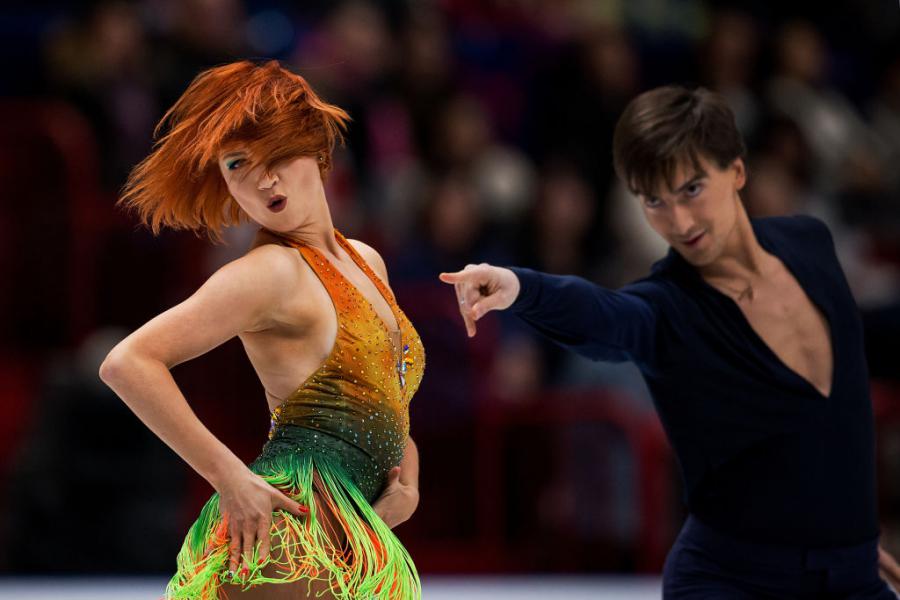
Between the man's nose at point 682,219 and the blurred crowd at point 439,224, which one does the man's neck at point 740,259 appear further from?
the blurred crowd at point 439,224

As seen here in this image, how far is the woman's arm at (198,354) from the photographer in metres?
2.27

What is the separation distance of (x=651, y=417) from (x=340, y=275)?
3.10 meters

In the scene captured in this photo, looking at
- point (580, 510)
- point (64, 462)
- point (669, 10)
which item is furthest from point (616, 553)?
point (669, 10)

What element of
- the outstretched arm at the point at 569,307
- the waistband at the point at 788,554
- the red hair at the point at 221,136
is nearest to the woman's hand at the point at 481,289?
the outstretched arm at the point at 569,307

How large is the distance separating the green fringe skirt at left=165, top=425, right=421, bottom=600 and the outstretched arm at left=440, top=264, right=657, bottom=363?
1.21 ft

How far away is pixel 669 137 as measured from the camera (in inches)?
111

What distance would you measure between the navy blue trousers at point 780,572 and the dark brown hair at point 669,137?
798 millimetres

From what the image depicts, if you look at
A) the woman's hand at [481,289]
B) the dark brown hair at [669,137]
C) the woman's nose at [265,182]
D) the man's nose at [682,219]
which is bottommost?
the woman's hand at [481,289]

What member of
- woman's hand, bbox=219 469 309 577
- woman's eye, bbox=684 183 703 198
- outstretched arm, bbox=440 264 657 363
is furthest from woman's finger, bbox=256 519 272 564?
woman's eye, bbox=684 183 703 198

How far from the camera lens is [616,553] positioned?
5.25 meters

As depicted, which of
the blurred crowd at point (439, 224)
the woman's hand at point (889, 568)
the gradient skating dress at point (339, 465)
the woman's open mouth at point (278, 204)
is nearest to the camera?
the gradient skating dress at point (339, 465)

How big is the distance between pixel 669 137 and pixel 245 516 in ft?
3.98

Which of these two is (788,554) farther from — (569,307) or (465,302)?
(465,302)

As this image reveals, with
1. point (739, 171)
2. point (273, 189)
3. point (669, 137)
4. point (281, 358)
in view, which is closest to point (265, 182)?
point (273, 189)
